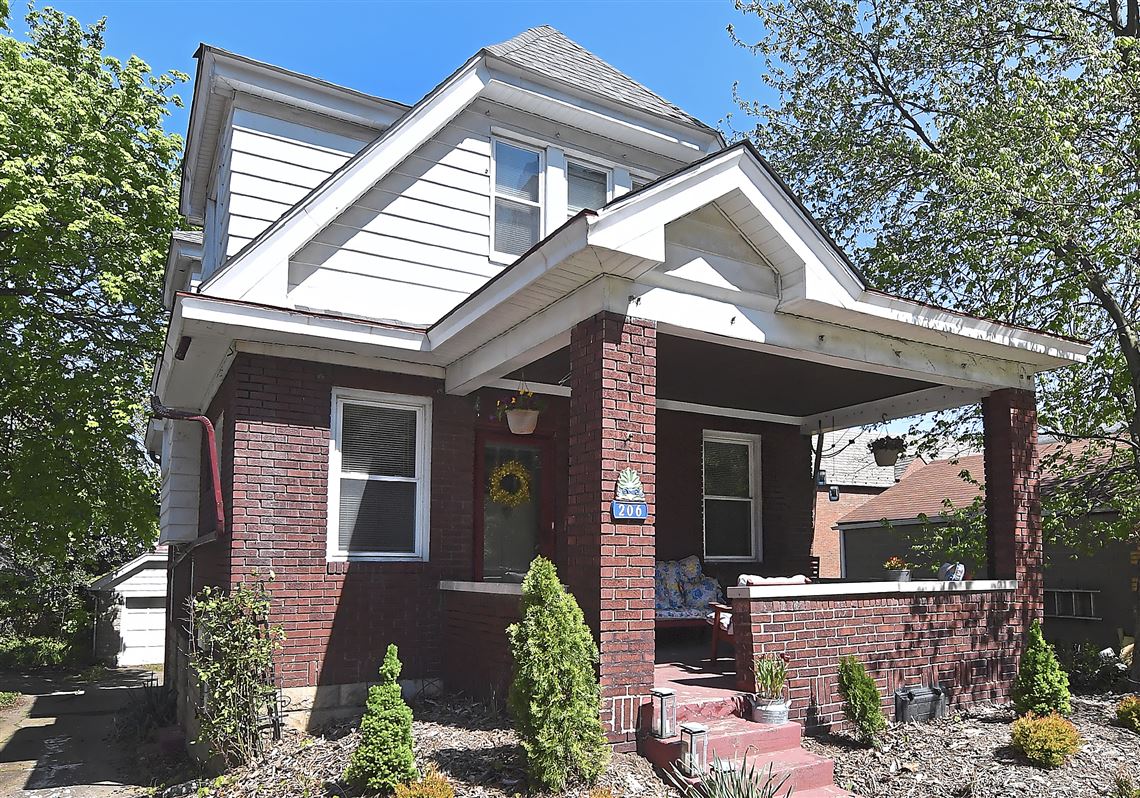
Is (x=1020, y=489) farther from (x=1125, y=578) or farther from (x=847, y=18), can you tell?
(x=847, y=18)

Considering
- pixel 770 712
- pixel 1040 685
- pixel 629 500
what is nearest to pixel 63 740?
pixel 629 500

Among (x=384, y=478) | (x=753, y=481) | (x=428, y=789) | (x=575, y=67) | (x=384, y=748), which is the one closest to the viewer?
(x=428, y=789)

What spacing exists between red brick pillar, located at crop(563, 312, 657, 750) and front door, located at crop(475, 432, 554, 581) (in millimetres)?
3040

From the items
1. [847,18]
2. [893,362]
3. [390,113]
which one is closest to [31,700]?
[390,113]

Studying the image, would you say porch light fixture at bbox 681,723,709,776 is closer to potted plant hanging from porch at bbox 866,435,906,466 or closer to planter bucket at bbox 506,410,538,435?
planter bucket at bbox 506,410,538,435

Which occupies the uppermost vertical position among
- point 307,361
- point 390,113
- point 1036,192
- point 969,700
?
point 390,113

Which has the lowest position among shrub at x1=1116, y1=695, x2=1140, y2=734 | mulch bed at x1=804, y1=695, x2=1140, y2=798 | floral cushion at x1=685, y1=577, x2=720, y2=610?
mulch bed at x1=804, y1=695, x2=1140, y2=798

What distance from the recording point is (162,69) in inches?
696

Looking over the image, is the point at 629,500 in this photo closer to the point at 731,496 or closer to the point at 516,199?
the point at 516,199

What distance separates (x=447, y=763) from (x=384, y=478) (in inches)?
137

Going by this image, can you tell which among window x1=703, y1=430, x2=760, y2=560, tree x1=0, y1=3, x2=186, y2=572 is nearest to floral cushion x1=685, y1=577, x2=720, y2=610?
window x1=703, y1=430, x2=760, y2=560

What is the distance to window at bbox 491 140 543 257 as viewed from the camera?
1028 cm

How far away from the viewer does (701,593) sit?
11133 millimetres

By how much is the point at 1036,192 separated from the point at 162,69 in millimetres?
16017
